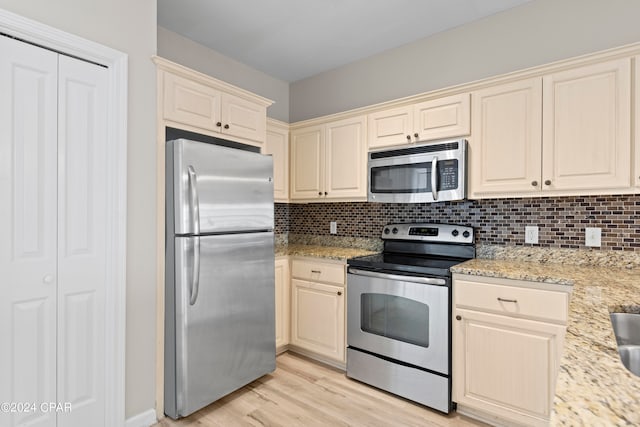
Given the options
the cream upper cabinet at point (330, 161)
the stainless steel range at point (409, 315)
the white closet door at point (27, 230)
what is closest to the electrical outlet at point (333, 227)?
the cream upper cabinet at point (330, 161)

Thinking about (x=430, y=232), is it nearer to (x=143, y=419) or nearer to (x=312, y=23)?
(x=312, y=23)

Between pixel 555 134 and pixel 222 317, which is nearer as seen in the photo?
pixel 555 134

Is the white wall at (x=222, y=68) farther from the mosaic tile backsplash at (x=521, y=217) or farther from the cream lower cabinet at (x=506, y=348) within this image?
the cream lower cabinet at (x=506, y=348)

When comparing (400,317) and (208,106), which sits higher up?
(208,106)

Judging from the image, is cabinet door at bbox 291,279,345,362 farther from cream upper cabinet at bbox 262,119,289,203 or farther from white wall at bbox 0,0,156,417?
white wall at bbox 0,0,156,417

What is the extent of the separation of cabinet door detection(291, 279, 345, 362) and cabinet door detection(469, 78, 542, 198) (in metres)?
1.31

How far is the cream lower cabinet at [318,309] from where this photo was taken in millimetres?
2740

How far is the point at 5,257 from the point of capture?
1603 millimetres

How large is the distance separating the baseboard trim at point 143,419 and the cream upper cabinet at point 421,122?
232cm

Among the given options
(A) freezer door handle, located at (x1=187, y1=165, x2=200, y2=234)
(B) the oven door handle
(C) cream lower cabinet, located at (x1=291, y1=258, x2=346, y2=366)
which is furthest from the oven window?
(A) freezer door handle, located at (x1=187, y1=165, x2=200, y2=234)

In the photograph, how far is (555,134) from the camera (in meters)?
2.07

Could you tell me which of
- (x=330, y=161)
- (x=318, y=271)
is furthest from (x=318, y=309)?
(x=330, y=161)

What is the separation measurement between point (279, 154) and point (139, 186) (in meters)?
1.45

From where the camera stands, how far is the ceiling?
95.4 inches
